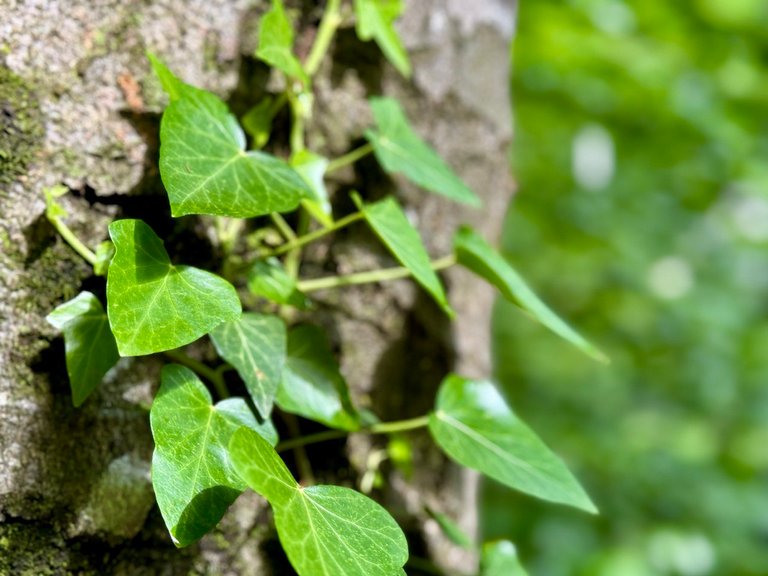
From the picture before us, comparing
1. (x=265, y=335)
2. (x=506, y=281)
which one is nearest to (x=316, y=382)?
(x=265, y=335)

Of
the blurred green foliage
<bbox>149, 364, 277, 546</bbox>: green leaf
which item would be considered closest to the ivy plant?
<bbox>149, 364, 277, 546</bbox>: green leaf

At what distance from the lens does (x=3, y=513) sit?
480 millimetres

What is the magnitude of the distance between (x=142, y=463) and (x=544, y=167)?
92.4 inches

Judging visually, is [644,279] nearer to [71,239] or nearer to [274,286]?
[274,286]

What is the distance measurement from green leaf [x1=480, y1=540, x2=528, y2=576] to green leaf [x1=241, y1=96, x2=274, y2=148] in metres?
0.42

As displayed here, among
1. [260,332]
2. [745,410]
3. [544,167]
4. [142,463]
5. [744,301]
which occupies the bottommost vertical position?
[745,410]

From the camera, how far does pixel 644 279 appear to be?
8.68 feet

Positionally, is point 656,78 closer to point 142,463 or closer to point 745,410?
point 745,410

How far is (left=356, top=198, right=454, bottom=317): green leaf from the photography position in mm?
541

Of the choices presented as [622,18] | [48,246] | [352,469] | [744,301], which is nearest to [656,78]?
[622,18]

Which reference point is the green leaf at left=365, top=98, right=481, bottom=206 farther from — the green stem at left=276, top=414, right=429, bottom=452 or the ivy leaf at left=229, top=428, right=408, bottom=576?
the ivy leaf at left=229, top=428, right=408, bottom=576

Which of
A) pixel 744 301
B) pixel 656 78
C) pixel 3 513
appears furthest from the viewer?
pixel 744 301

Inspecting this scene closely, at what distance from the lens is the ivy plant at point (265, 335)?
0.41 meters

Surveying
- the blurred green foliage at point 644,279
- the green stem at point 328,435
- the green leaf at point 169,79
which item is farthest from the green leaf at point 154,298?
the blurred green foliage at point 644,279
